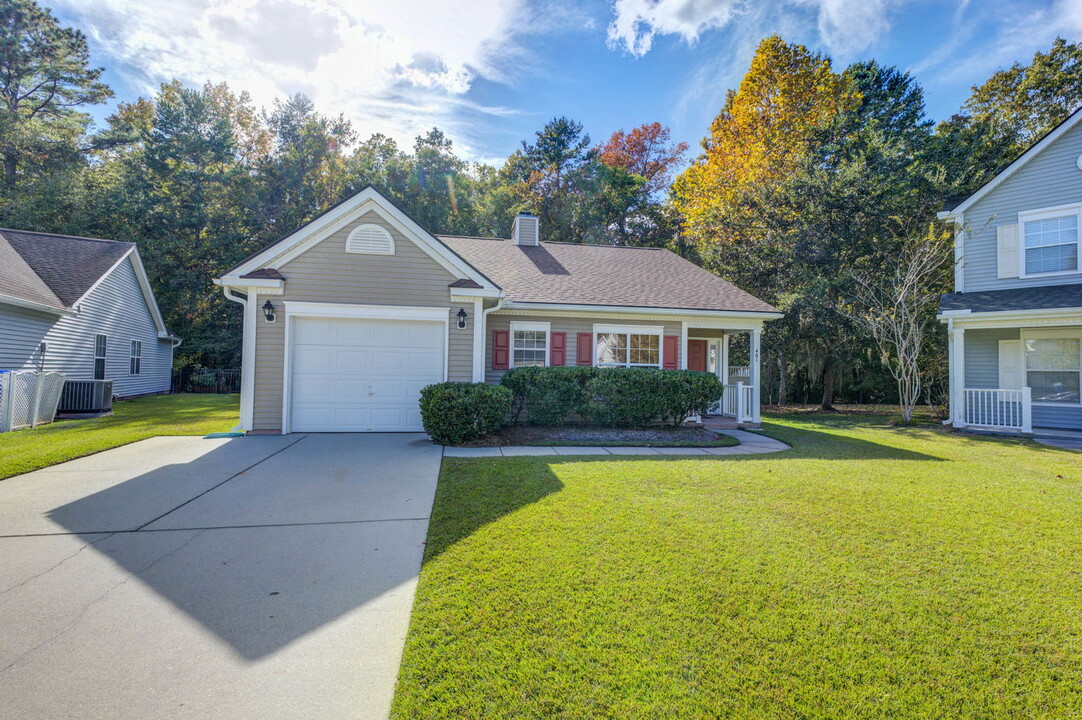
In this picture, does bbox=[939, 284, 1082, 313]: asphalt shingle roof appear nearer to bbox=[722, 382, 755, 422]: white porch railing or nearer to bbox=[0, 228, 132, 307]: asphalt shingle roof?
bbox=[722, 382, 755, 422]: white porch railing

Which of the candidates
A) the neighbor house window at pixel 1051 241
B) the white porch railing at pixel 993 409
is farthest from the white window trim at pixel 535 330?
the neighbor house window at pixel 1051 241

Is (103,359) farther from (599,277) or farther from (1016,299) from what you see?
(1016,299)

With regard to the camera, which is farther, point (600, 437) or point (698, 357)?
point (698, 357)

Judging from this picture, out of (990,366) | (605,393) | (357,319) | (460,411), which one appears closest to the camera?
(460,411)

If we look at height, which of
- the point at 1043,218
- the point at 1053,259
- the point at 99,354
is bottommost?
the point at 99,354

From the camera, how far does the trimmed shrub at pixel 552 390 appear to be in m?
9.16

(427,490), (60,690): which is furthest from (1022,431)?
(60,690)

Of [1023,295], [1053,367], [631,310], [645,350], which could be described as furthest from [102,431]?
[1053,367]

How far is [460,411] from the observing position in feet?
25.5

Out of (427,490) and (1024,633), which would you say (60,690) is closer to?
(427,490)

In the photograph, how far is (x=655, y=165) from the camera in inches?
1120

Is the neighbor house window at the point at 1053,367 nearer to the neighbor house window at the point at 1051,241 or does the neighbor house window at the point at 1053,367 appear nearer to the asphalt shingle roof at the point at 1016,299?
the asphalt shingle roof at the point at 1016,299

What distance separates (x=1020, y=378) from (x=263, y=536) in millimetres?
15828

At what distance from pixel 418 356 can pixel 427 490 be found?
4.48 metres
